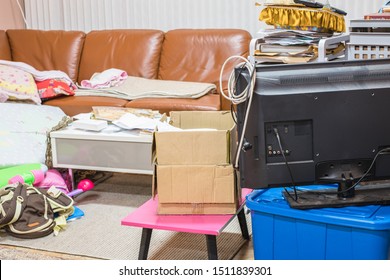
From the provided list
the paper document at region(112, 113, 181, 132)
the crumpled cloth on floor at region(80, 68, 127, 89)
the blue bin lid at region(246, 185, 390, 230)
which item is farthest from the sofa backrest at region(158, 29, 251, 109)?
the blue bin lid at region(246, 185, 390, 230)

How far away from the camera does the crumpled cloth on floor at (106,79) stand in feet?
14.2

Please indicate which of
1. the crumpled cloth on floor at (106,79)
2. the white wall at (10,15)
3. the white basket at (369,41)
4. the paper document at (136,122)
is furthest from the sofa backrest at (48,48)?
the white basket at (369,41)

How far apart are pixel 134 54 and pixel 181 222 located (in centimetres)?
253

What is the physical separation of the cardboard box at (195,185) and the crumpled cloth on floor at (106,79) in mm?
2153

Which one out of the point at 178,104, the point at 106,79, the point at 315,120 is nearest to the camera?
the point at 315,120

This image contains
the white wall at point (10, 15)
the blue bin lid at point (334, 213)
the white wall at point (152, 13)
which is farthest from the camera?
the white wall at point (10, 15)

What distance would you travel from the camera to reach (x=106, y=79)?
4340 millimetres

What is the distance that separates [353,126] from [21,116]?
7.89 feet

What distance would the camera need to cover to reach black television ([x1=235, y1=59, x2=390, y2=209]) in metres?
1.78

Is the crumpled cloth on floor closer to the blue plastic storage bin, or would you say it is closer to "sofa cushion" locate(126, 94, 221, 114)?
"sofa cushion" locate(126, 94, 221, 114)

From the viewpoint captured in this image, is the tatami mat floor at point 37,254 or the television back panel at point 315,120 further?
the tatami mat floor at point 37,254

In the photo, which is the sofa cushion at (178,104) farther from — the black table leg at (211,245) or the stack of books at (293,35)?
the black table leg at (211,245)

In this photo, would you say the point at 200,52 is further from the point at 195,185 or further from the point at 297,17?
the point at 195,185

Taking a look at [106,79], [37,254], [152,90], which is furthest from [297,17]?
[106,79]
